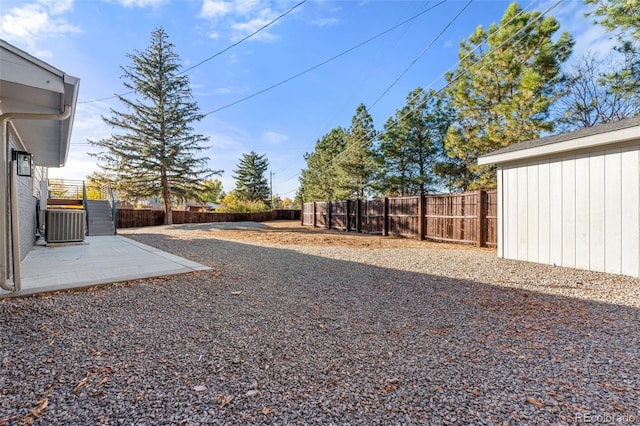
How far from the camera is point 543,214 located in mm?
5691

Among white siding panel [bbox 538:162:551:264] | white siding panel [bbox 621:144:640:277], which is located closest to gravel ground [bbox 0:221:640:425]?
white siding panel [bbox 621:144:640:277]

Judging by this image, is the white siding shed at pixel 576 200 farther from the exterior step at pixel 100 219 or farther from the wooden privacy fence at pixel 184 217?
the wooden privacy fence at pixel 184 217

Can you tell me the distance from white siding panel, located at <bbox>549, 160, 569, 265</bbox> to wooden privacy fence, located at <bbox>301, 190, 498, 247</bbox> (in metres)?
2.60

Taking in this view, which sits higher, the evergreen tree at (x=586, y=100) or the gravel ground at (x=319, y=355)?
the evergreen tree at (x=586, y=100)

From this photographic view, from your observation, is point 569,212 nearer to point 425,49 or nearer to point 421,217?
point 421,217

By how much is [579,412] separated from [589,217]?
4.91 meters

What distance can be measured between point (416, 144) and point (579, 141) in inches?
459

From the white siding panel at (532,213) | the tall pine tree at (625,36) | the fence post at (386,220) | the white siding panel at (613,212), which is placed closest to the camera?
the white siding panel at (613,212)

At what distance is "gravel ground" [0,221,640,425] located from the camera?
4.95 feet

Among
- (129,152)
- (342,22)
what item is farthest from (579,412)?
(129,152)

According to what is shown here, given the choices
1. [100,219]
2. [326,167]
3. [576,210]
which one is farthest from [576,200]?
[326,167]

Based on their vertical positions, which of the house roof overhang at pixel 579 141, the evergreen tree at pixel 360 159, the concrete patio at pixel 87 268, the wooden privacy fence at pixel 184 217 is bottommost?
the concrete patio at pixel 87 268

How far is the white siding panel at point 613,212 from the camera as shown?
4.64 m

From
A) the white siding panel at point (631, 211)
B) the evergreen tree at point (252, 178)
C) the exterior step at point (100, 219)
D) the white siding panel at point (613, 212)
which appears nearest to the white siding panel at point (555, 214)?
the white siding panel at point (613, 212)
